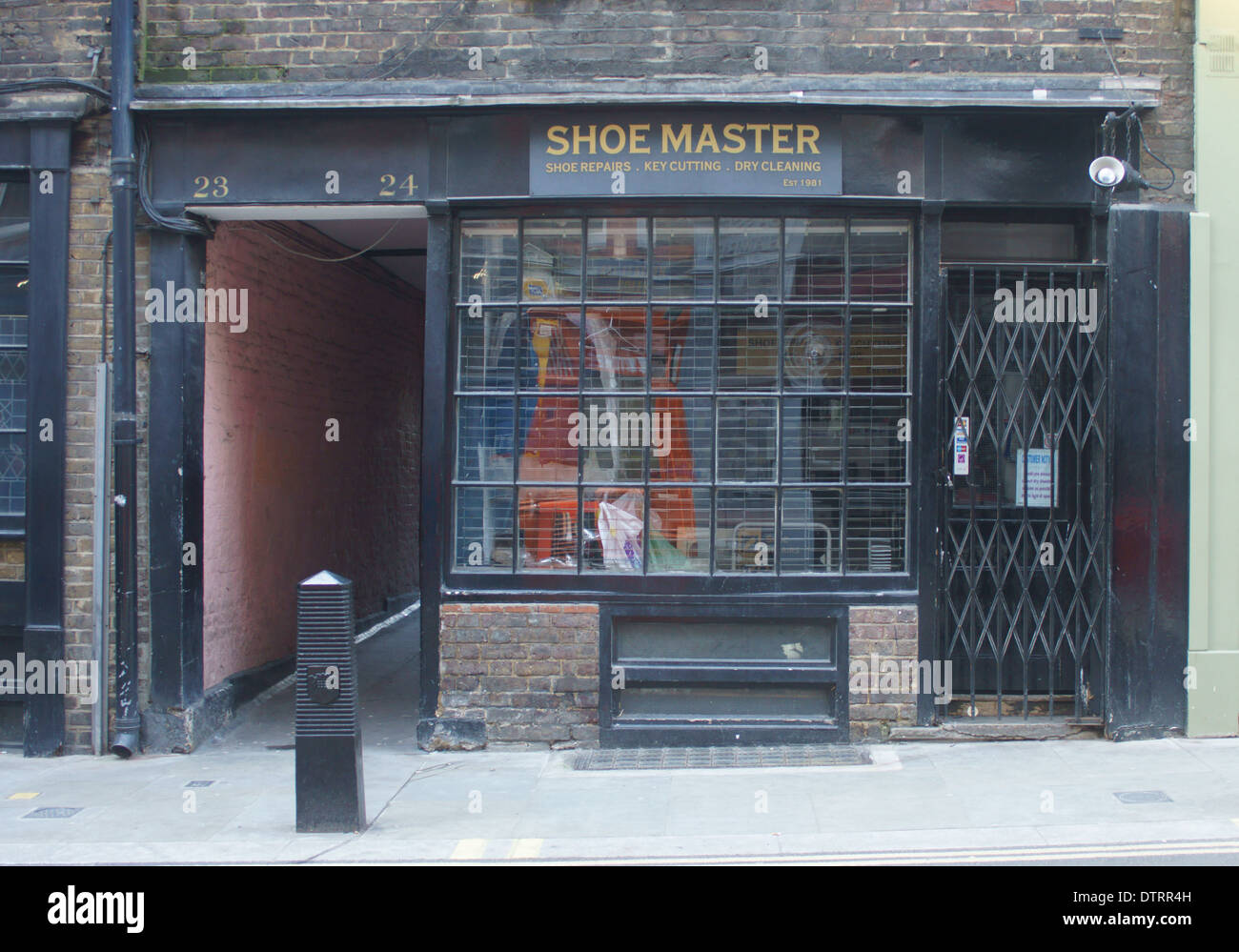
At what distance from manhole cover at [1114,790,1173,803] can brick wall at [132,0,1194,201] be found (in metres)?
3.66

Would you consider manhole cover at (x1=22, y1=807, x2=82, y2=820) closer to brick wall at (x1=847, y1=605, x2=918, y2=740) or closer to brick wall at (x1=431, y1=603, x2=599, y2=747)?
brick wall at (x1=431, y1=603, x2=599, y2=747)

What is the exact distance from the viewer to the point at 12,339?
286 inches

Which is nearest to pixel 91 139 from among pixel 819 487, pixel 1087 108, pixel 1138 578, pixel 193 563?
pixel 193 563

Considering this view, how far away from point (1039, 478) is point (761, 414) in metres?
1.84

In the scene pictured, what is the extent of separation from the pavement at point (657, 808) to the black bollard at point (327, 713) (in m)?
0.14

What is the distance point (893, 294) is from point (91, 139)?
17.4 feet

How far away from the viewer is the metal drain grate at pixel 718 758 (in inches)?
262

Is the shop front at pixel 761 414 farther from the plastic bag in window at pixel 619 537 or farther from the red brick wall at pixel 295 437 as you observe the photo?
the red brick wall at pixel 295 437

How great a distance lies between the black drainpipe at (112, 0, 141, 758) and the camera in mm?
6926

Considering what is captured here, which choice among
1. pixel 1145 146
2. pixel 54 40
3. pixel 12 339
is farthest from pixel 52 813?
pixel 1145 146

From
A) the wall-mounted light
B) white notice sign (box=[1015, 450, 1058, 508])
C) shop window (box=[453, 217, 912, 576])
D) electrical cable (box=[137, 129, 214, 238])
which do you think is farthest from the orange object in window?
the wall-mounted light

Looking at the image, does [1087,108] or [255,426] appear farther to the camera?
[255,426]

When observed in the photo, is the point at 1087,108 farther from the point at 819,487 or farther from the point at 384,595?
the point at 384,595

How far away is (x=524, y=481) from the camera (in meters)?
7.16
